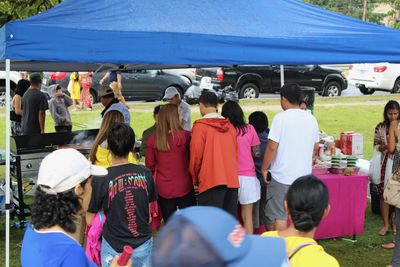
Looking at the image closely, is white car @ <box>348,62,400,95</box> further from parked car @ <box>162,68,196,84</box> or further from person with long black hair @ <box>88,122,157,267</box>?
person with long black hair @ <box>88,122,157,267</box>

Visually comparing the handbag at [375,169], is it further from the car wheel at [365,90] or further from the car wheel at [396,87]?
the car wheel at [365,90]

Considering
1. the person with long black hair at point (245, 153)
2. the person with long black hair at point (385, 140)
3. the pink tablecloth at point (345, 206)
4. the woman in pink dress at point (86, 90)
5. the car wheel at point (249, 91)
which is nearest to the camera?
the person with long black hair at point (245, 153)

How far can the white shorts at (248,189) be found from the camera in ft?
17.4

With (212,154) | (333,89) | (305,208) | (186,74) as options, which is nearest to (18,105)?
(212,154)

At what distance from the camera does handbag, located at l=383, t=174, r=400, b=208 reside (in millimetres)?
4824

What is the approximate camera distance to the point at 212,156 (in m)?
4.84

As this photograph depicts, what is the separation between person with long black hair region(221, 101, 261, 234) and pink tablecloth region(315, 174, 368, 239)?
38.4 inches

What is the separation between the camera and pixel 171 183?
15.7 ft

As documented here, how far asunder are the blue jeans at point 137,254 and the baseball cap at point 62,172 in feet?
4.05

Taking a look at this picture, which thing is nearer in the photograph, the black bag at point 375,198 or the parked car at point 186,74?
the black bag at point 375,198

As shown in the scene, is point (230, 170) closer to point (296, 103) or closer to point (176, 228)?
point (296, 103)

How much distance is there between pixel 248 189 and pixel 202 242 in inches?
159

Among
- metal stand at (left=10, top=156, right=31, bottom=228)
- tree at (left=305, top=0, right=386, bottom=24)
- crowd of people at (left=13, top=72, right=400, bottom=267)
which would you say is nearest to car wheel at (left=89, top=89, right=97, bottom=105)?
crowd of people at (left=13, top=72, right=400, bottom=267)

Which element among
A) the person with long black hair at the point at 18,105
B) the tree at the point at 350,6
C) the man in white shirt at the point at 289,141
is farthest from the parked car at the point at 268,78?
the tree at the point at 350,6
